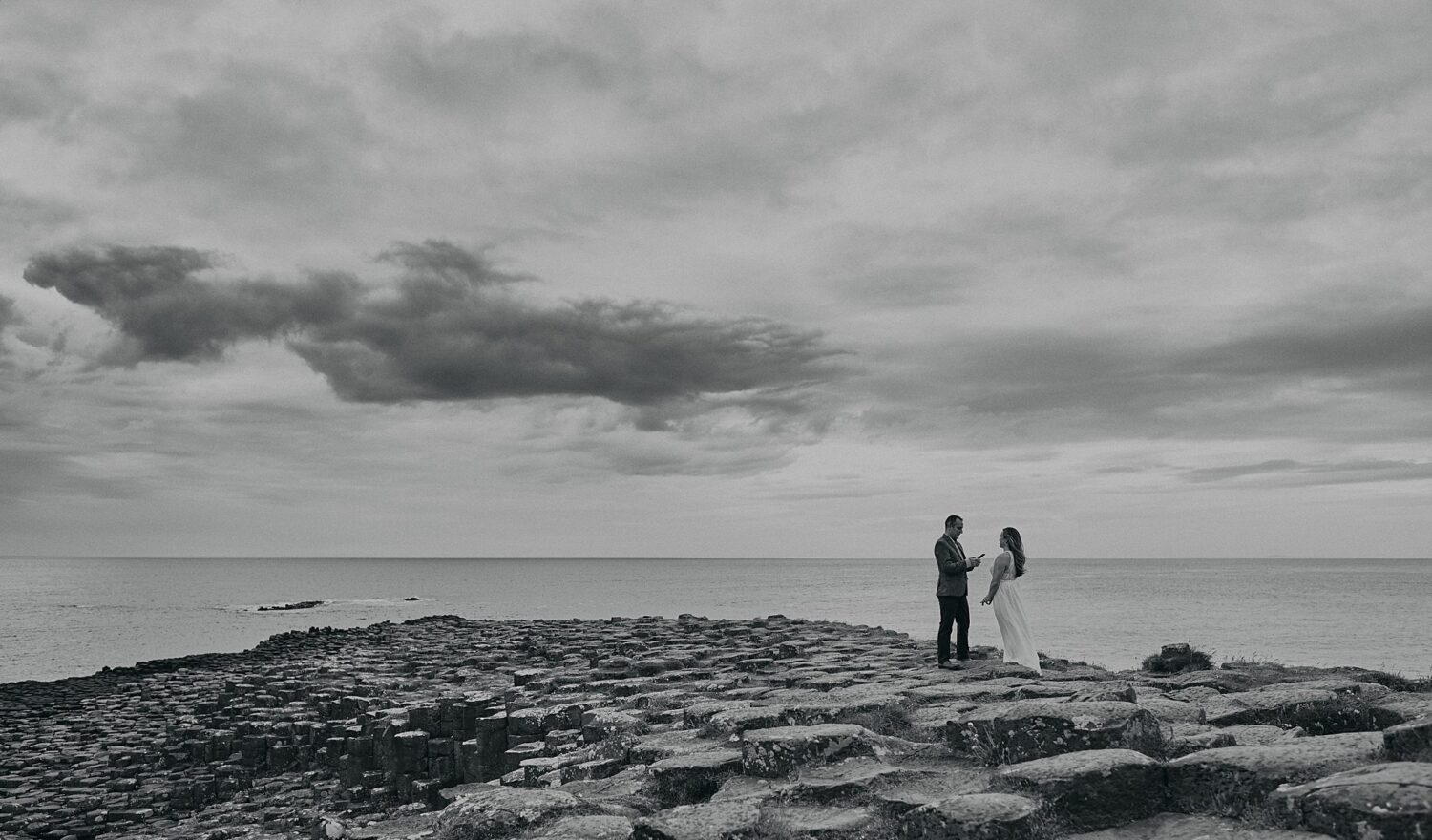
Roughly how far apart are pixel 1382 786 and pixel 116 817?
16777mm

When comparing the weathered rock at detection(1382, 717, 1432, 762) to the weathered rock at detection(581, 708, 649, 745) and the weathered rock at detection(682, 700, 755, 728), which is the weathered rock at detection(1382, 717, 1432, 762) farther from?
the weathered rock at detection(581, 708, 649, 745)

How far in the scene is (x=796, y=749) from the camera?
679 cm

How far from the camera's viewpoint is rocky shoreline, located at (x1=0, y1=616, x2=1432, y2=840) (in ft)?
16.6

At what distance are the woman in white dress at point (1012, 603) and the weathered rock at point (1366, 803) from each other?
8076 millimetres

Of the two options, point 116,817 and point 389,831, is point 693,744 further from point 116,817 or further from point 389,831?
point 116,817

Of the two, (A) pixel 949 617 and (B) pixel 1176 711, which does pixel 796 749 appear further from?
(A) pixel 949 617

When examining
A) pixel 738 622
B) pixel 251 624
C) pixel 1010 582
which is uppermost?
pixel 1010 582

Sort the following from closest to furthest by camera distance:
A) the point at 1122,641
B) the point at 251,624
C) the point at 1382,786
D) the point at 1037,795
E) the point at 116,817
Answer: the point at 1382,786 < the point at 1037,795 < the point at 116,817 < the point at 1122,641 < the point at 251,624

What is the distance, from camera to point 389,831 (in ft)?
28.3

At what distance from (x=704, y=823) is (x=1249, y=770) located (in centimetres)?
301

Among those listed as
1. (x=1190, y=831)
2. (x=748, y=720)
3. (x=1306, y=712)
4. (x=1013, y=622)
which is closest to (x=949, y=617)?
(x=1013, y=622)

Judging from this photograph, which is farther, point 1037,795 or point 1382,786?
point 1037,795

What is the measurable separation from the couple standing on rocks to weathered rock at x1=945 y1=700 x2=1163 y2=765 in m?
5.92

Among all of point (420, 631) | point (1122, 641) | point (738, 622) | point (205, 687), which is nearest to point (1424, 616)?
point (1122, 641)
